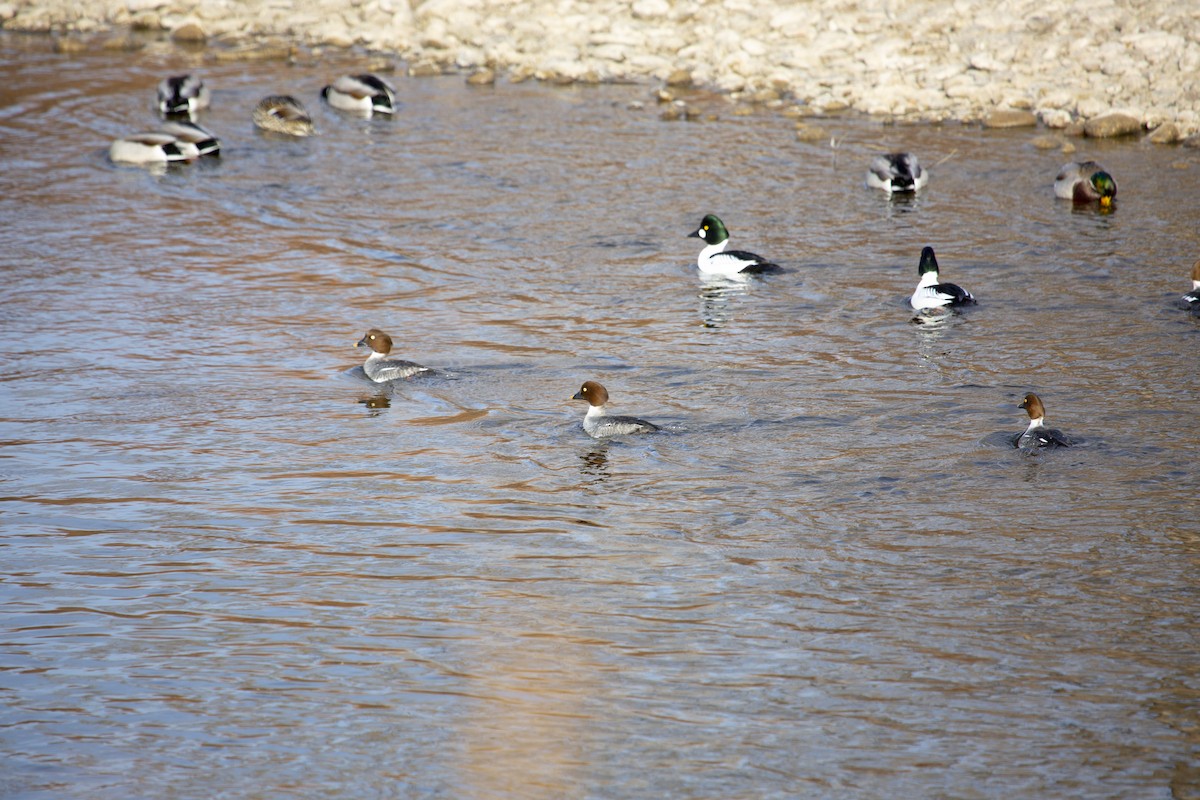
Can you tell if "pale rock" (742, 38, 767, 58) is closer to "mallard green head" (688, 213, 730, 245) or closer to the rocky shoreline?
the rocky shoreline

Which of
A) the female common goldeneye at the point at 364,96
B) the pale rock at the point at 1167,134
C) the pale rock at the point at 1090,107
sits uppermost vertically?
the pale rock at the point at 1090,107

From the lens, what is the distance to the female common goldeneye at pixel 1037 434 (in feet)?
33.8

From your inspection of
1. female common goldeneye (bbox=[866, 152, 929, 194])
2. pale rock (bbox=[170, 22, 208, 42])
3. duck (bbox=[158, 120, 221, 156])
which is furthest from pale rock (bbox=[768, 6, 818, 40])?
pale rock (bbox=[170, 22, 208, 42])

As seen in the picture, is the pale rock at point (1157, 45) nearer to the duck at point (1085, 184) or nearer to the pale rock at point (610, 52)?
the duck at point (1085, 184)

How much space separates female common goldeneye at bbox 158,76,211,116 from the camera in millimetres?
21203

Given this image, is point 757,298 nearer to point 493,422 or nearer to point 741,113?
point 493,422

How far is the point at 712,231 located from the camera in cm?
1548

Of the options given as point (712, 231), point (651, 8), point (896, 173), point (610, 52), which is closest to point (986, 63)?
point (896, 173)

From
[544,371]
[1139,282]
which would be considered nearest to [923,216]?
[1139,282]

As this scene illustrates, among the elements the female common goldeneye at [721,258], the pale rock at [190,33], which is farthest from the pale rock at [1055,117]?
the pale rock at [190,33]

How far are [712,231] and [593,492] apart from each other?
20.5ft

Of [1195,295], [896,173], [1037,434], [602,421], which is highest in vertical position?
[896,173]

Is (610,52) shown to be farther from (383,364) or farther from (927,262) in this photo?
(383,364)

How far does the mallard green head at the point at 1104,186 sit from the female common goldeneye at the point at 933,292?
139 inches
